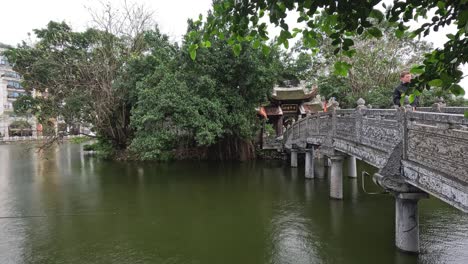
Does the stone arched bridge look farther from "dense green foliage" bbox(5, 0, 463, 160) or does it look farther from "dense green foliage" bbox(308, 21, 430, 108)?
"dense green foliage" bbox(308, 21, 430, 108)

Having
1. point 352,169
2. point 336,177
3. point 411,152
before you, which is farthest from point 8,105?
point 411,152

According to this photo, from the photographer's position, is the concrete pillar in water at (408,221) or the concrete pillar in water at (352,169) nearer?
the concrete pillar in water at (408,221)

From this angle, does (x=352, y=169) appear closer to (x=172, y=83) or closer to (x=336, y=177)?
(x=336, y=177)

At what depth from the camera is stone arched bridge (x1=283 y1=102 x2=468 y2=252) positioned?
402cm

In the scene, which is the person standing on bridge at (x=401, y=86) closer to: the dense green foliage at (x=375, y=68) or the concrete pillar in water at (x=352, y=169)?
the concrete pillar in water at (x=352, y=169)

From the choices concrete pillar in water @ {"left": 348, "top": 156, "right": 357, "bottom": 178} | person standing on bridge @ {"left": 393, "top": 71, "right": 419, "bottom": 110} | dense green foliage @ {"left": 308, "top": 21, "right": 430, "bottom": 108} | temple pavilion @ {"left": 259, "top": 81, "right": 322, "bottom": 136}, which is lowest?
concrete pillar in water @ {"left": 348, "top": 156, "right": 357, "bottom": 178}

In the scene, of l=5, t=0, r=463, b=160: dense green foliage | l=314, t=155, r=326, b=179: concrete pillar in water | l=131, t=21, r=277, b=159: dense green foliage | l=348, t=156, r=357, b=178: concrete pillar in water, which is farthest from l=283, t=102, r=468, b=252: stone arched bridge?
l=131, t=21, r=277, b=159: dense green foliage

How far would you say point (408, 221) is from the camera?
A: 560 centimetres

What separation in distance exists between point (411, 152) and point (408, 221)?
1.26 m

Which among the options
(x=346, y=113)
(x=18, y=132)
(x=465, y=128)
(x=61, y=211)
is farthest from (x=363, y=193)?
(x=18, y=132)

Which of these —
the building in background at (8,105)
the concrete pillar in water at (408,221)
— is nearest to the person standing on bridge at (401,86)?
the concrete pillar in water at (408,221)

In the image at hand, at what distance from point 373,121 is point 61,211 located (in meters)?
8.34

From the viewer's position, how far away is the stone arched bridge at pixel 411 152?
4016 mm

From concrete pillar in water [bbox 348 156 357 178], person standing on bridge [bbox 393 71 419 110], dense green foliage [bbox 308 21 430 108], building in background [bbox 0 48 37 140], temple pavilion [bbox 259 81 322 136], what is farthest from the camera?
building in background [bbox 0 48 37 140]
